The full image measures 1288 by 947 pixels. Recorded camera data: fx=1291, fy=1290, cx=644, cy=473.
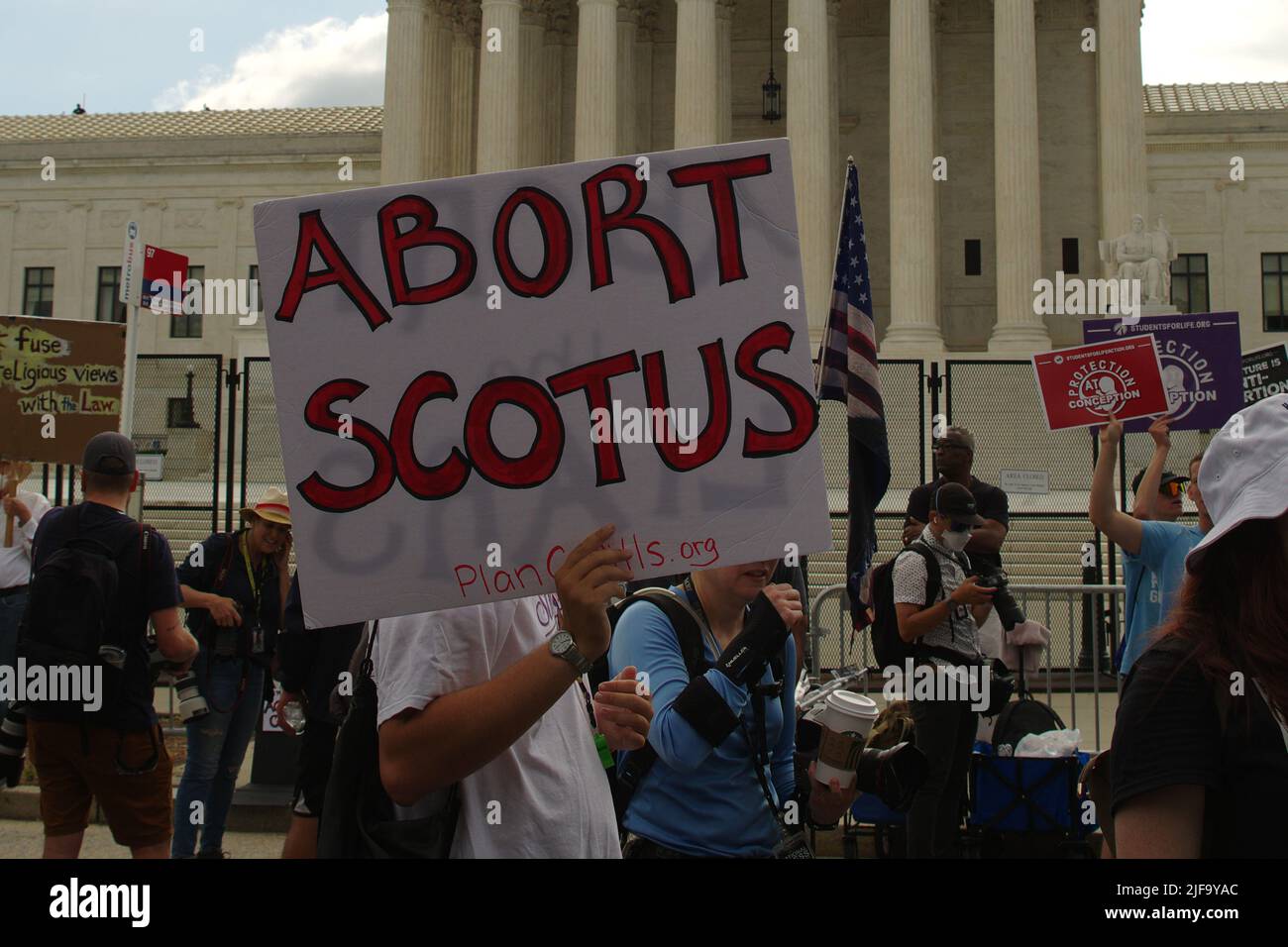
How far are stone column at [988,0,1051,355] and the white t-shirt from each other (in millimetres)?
30694

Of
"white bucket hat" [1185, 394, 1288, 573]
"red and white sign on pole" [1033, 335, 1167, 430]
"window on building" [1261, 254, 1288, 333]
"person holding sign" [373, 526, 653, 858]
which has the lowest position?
"person holding sign" [373, 526, 653, 858]

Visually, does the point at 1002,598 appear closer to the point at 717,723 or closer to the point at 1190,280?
the point at 717,723

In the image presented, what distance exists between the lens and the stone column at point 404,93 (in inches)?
1463

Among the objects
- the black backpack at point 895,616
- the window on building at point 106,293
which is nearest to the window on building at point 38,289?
the window on building at point 106,293

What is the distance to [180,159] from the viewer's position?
1811 inches

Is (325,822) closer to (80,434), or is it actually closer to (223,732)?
(223,732)

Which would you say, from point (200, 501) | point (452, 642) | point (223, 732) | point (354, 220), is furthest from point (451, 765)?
point (200, 501)

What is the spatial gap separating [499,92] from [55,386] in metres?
26.8

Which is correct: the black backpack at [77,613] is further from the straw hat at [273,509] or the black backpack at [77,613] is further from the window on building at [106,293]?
the window on building at [106,293]

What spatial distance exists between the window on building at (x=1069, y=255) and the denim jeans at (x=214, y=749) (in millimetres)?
34134

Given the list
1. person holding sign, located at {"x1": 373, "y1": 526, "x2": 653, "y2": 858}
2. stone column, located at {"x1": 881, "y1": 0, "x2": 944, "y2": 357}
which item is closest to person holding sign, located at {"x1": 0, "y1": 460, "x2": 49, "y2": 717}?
person holding sign, located at {"x1": 373, "y1": 526, "x2": 653, "y2": 858}

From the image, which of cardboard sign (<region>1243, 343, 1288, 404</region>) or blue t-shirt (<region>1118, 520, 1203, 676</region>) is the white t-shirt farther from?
cardboard sign (<region>1243, 343, 1288, 404</region>)

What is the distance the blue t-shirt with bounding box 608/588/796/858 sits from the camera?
12.6 ft

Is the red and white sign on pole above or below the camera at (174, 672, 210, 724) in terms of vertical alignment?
above
